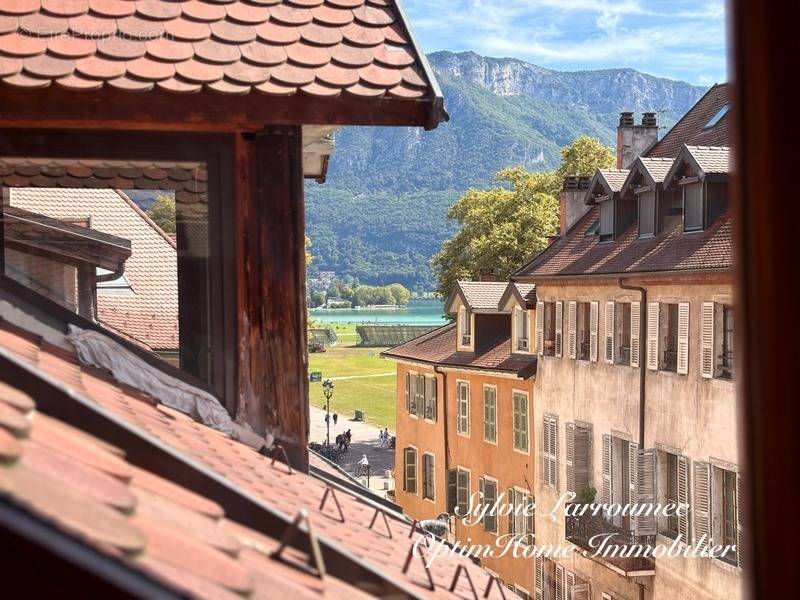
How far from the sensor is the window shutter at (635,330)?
22.4m

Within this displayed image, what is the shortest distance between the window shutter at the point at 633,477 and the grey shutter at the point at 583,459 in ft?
7.03

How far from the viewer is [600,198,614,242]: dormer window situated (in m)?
24.9

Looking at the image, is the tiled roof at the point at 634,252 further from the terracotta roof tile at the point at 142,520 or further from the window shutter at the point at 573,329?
the terracotta roof tile at the point at 142,520

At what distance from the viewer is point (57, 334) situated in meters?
3.42

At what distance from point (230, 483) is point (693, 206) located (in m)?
19.9

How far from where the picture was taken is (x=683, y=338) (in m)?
20.5

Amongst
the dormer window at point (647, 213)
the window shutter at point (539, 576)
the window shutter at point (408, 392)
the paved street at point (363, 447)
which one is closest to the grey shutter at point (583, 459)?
the window shutter at point (539, 576)

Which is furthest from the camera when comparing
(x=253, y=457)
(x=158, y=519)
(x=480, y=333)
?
(x=480, y=333)

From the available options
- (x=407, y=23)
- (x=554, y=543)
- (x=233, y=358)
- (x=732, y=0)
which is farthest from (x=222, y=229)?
(x=554, y=543)

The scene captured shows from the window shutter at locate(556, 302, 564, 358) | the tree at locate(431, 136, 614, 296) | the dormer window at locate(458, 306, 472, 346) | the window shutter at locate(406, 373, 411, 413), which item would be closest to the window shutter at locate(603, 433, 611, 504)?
the window shutter at locate(556, 302, 564, 358)

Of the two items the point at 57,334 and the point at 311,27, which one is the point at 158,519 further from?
the point at 311,27

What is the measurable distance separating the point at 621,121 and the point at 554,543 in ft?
34.0

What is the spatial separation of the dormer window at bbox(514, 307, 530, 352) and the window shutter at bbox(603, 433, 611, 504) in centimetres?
483

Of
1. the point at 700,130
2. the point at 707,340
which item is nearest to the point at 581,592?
the point at 707,340
